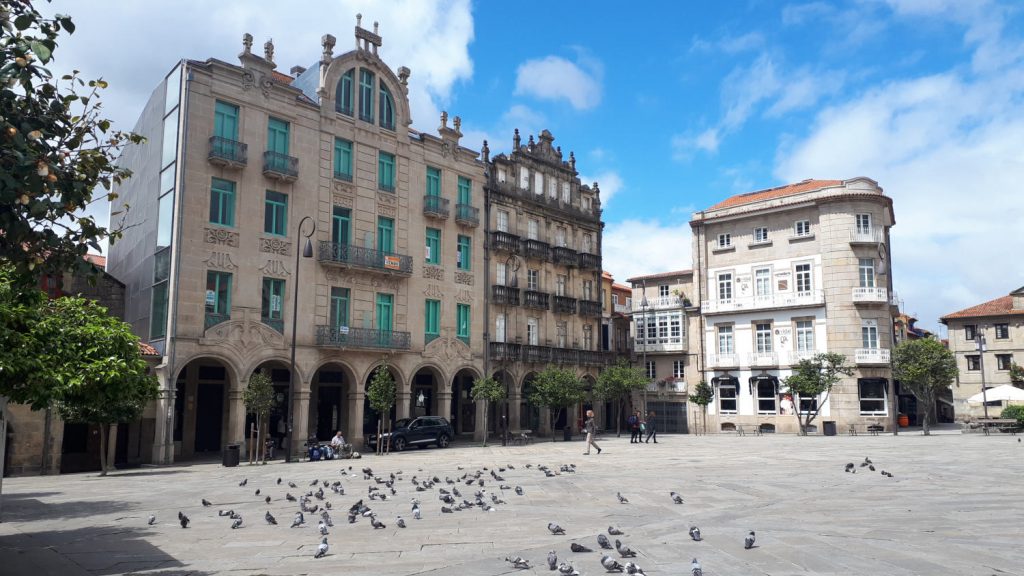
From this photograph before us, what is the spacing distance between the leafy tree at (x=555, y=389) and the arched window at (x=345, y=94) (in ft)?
60.5

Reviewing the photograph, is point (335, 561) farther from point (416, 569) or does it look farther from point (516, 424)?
point (516, 424)

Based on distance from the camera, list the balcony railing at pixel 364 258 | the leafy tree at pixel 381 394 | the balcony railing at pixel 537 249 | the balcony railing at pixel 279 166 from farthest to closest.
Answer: the balcony railing at pixel 537 249 < the balcony railing at pixel 364 258 < the balcony railing at pixel 279 166 < the leafy tree at pixel 381 394

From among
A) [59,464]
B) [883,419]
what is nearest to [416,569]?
[59,464]

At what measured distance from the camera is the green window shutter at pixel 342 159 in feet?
120

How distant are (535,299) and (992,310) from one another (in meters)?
41.8

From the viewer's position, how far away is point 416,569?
31.9 feet

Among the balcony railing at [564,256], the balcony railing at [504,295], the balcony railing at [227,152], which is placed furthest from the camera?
the balcony railing at [564,256]

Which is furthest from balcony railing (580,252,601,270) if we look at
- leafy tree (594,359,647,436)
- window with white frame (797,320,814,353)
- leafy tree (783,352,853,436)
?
leafy tree (783,352,853,436)

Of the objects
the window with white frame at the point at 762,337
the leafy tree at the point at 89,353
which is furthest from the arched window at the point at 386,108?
the window with white frame at the point at 762,337

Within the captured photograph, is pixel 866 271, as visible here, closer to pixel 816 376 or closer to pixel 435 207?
pixel 816 376

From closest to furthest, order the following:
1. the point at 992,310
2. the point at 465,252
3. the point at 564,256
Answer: the point at 465,252 < the point at 564,256 < the point at 992,310

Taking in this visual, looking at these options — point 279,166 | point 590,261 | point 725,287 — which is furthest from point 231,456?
point 725,287

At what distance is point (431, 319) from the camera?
132 feet

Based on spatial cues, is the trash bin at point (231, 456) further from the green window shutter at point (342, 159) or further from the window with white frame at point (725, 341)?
the window with white frame at point (725, 341)
